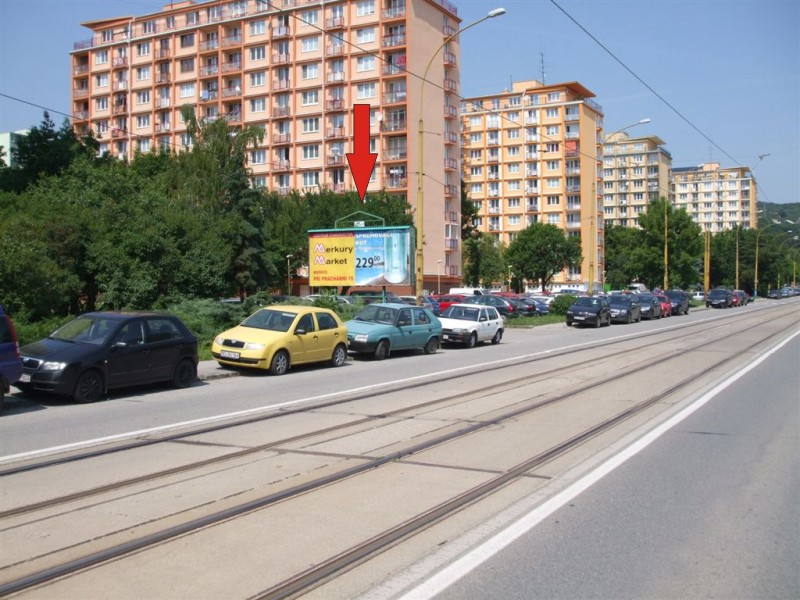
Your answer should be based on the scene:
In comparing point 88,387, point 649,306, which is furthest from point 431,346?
point 649,306

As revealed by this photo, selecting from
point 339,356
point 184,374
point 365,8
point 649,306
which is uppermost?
point 365,8

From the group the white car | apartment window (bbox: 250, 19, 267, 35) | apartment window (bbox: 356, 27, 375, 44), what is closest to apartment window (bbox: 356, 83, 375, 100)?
apartment window (bbox: 356, 27, 375, 44)

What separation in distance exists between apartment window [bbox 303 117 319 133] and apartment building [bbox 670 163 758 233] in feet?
424

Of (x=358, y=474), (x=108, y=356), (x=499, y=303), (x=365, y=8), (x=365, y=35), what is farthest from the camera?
(x=365, y=35)

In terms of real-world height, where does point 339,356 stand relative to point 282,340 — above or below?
below

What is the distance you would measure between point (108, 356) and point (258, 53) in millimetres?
66278

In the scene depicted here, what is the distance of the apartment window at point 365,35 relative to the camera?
68.6 meters

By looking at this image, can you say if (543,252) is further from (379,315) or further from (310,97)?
(379,315)

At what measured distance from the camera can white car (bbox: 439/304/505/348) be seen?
2675cm

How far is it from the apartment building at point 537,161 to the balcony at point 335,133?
32.5 meters

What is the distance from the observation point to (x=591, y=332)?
3600cm

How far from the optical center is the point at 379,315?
23016mm

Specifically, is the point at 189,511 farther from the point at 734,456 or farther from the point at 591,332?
the point at 591,332

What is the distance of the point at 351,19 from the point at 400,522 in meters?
68.8
